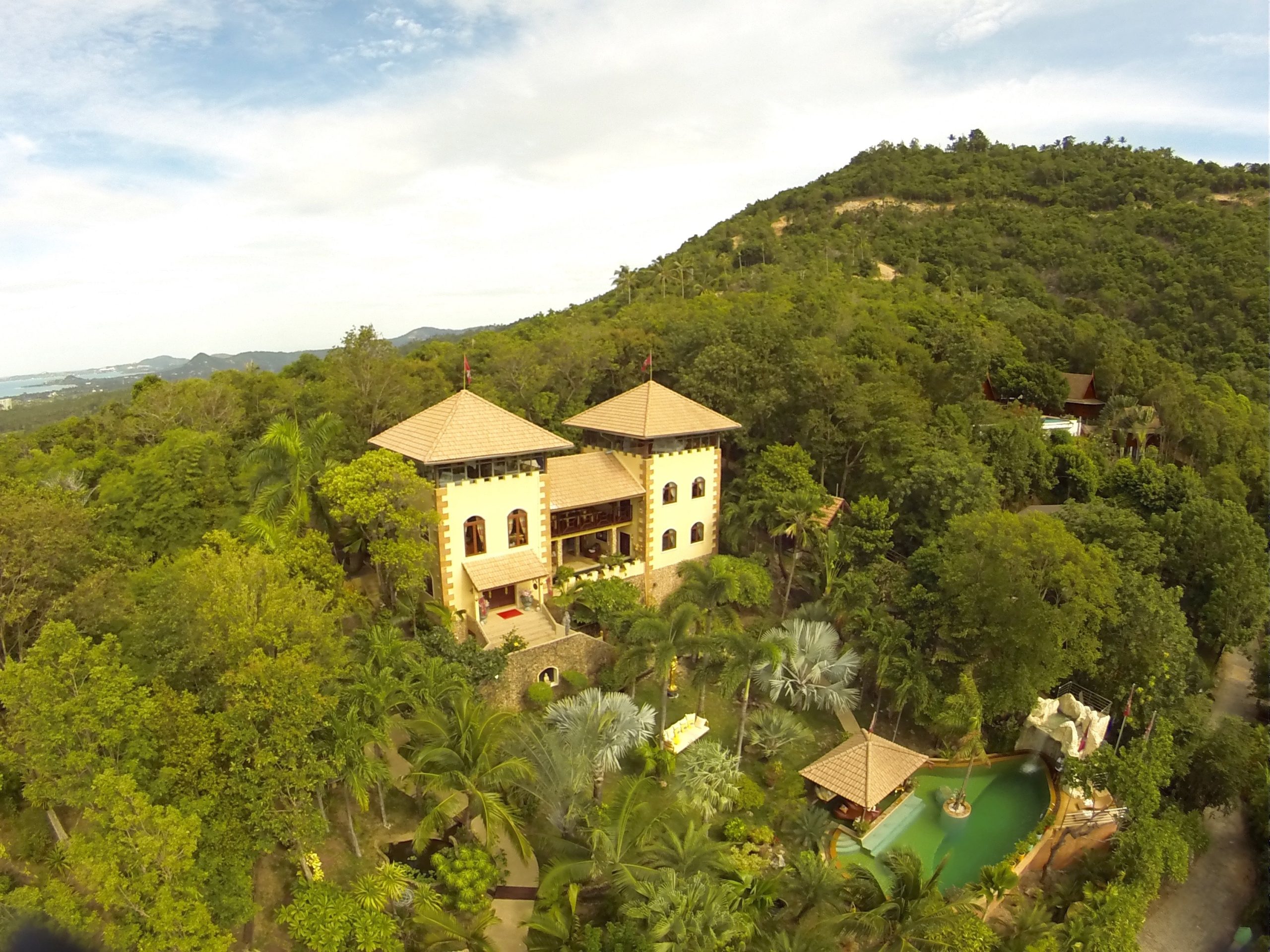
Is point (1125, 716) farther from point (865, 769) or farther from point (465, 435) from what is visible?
point (465, 435)

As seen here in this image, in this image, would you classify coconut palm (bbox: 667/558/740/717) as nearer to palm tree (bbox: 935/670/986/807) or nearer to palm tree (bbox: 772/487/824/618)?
palm tree (bbox: 772/487/824/618)

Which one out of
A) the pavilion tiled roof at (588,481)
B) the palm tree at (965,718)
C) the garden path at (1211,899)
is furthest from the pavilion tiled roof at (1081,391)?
the pavilion tiled roof at (588,481)

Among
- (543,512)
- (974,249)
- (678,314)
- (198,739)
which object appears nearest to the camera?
(198,739)

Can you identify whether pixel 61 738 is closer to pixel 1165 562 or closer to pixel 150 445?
pixel 150 445

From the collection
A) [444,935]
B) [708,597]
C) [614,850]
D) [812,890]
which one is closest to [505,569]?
[708,597]

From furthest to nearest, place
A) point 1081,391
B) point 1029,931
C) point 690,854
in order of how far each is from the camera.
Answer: point 1081,391 < point 1029,931 < point 690,854

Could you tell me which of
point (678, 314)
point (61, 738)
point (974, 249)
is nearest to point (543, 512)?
point (61, 738)

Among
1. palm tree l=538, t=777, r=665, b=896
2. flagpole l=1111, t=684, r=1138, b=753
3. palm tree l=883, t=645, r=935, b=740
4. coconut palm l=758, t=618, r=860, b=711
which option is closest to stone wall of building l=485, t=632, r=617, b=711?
palm tree l=538, t=777, r=665, b=896
